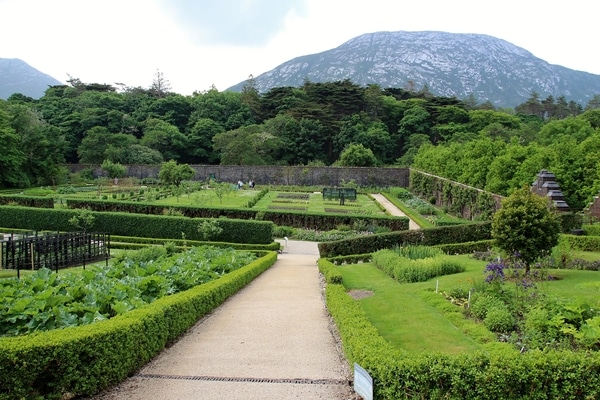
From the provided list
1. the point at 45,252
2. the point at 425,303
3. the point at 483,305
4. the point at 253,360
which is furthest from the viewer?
the point at 45,252

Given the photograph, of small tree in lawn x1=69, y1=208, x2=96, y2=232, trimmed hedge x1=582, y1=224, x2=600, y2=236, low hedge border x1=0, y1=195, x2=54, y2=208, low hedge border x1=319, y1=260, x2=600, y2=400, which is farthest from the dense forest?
low hedge border x1=319, y1=260, x2=600, y2=400

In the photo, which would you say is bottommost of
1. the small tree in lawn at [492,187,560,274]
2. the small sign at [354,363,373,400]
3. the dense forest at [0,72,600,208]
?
the small sign at [354,363,373,400]

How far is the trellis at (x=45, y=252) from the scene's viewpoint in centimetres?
1580

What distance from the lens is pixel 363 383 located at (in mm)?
5035

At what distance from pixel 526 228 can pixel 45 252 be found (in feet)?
48.0

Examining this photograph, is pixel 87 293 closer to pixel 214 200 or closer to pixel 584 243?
pixel 584 243

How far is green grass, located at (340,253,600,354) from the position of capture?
7.45m

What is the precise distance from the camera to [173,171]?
38969mm

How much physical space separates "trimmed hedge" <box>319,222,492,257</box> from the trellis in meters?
8.37

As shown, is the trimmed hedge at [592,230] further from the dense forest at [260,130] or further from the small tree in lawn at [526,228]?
the dense forest at [260,130]

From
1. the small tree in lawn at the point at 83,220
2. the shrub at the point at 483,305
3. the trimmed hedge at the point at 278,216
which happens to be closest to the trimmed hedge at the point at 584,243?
the trimmed hedge at the point at 278,216

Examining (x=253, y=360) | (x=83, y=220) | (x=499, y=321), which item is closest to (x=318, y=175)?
(x=83, y=220)

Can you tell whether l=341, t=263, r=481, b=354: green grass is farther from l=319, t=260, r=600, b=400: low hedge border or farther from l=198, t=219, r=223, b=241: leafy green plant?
l=198, t=219, r=223, b=241: leafy green plant

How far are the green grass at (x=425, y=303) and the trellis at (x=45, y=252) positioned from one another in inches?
372
